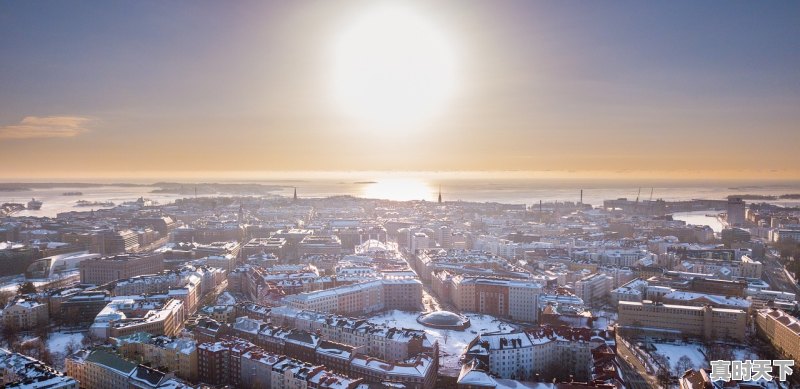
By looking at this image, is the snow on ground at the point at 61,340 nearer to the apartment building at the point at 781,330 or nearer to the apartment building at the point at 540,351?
the apartment building at the point at 540,351

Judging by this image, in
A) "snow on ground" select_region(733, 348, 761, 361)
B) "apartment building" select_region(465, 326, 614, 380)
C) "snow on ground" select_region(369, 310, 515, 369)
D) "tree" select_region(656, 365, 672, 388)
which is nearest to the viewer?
"tree" select_region(656, 365, 672, 388)

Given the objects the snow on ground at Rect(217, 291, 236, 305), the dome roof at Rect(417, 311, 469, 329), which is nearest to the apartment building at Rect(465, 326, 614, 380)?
the dome roof at Rect(417, 311, 469, 329)

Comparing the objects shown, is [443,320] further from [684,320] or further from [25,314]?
[25,314]

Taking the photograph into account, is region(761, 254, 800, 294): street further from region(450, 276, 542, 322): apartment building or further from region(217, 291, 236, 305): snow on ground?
region(217, 291, 236, 305): snow on ground

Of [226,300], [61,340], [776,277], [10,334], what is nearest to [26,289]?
[10,334]

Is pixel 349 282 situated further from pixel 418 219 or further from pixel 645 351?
pixel 418 219

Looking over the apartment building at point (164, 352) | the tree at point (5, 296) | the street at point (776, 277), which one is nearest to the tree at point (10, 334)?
the tree at point (5, 296)

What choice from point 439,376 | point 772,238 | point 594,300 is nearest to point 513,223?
point 772,238
